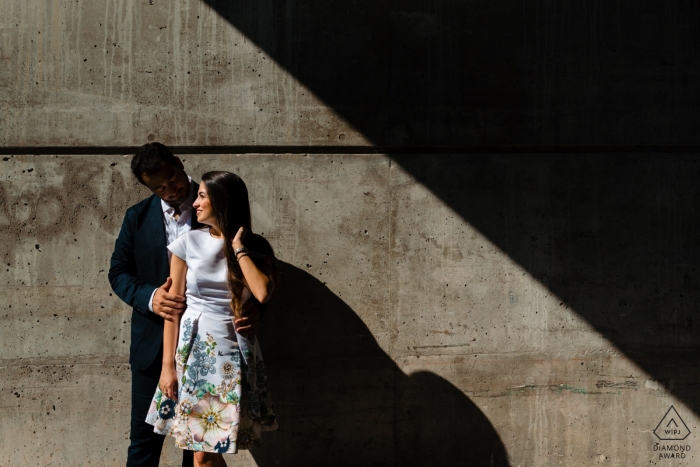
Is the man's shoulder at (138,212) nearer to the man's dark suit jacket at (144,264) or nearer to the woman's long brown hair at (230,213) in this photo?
the man's dark suit jacket at (144,264)

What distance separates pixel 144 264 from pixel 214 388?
0.90 metres

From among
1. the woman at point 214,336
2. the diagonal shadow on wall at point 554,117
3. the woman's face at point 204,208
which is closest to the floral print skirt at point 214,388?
the woman at point 214,336

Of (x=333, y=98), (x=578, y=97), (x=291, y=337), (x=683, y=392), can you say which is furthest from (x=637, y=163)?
(x=291, y=337)

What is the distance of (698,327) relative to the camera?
15.0 feet

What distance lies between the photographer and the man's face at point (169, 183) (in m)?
3.42

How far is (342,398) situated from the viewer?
4.39 meters

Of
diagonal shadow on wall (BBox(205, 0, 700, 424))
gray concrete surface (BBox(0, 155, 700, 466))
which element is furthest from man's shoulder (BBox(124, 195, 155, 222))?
diagonal shadow on wall (BBox(205, 0, 700, 424))

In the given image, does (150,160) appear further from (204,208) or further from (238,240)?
(238,240)

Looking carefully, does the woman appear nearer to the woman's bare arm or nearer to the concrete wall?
the woman's bare arm

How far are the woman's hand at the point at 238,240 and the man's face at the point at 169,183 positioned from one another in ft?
1.70

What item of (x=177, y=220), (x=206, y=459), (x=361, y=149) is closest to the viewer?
(x=206, y=459)

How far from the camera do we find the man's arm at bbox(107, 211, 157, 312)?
3.57 meters

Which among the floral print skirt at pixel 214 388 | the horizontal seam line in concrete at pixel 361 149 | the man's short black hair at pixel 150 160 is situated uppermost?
the horizontal seam line in concrete at pixel 361 149

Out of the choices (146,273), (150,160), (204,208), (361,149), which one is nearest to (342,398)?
(146,273)
